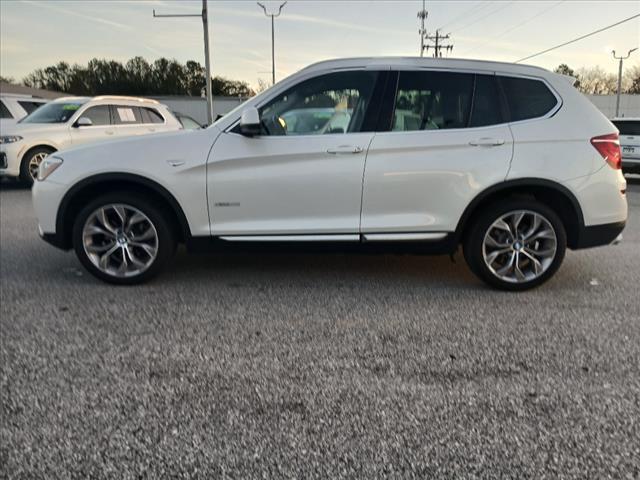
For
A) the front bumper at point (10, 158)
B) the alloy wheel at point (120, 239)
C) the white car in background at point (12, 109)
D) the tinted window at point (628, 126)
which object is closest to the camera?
the alloy wheel at point (120, 239)

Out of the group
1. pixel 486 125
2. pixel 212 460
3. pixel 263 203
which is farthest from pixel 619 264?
pixel 212 460

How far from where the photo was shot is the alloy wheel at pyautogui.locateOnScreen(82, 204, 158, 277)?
4453 millimetres

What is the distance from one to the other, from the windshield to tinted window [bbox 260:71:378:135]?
27.5ft

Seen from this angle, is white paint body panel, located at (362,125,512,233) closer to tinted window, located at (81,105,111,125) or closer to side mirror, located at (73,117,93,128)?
side mirror, located at (73,117,93,128)

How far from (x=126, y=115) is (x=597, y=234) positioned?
10.1 metres

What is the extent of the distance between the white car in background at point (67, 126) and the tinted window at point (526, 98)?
8184 mm

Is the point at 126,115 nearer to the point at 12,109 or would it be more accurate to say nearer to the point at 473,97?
the point at 12,109

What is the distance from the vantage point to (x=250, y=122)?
13.5 feet

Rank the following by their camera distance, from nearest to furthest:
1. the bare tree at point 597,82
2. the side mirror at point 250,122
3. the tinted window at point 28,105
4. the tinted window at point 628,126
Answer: the side mirror at point 250,122
the tinted window at point 28,105
the tinted window at point 628,126
the bare tree at point 597,82

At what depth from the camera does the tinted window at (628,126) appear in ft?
42.9

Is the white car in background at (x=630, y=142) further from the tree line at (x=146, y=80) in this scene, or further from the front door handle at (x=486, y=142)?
→ the tree line at (x=146, y=80)

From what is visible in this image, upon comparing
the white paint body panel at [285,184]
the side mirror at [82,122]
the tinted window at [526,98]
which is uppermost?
Result: the side mirror at [82,122]

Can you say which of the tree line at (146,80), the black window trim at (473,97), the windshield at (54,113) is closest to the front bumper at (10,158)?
the windshield at (54,113)

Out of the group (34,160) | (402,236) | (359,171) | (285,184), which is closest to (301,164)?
(285,184)
